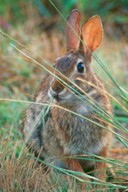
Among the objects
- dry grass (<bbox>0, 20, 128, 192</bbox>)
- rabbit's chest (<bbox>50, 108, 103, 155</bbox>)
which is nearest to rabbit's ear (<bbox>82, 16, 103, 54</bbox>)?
dry grass (<bbox>0, 20, 128, 192</bbox>)

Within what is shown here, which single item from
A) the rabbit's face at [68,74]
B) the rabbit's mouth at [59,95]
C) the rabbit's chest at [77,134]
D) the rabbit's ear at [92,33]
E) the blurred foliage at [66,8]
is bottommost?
the rabbit's chest at [77,134]

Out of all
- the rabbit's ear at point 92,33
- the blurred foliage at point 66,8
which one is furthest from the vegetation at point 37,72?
the rabbit's ear at point 92,33

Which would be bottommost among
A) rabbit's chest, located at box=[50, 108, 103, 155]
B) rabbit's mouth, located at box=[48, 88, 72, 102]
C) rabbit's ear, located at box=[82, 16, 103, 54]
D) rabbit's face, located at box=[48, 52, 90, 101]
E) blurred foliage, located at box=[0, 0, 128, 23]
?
rabbit's chest, located at box=[50, 108, 103, 155]

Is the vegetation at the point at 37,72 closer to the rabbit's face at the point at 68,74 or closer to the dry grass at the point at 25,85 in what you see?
the dry grass at the point at 25,85

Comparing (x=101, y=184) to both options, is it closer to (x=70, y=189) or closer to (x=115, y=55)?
(x=70, y=189)

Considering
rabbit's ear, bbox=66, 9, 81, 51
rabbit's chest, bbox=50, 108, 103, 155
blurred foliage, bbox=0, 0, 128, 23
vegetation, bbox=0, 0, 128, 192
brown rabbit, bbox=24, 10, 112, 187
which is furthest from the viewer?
blurred foliage, bbox=0, 0, 128, 23

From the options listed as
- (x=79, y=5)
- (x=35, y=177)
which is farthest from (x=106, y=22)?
(x=35, y=177)

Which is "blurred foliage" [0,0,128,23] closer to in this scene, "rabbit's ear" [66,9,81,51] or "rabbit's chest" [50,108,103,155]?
"rabbit's ear" [66,9,81,51]
